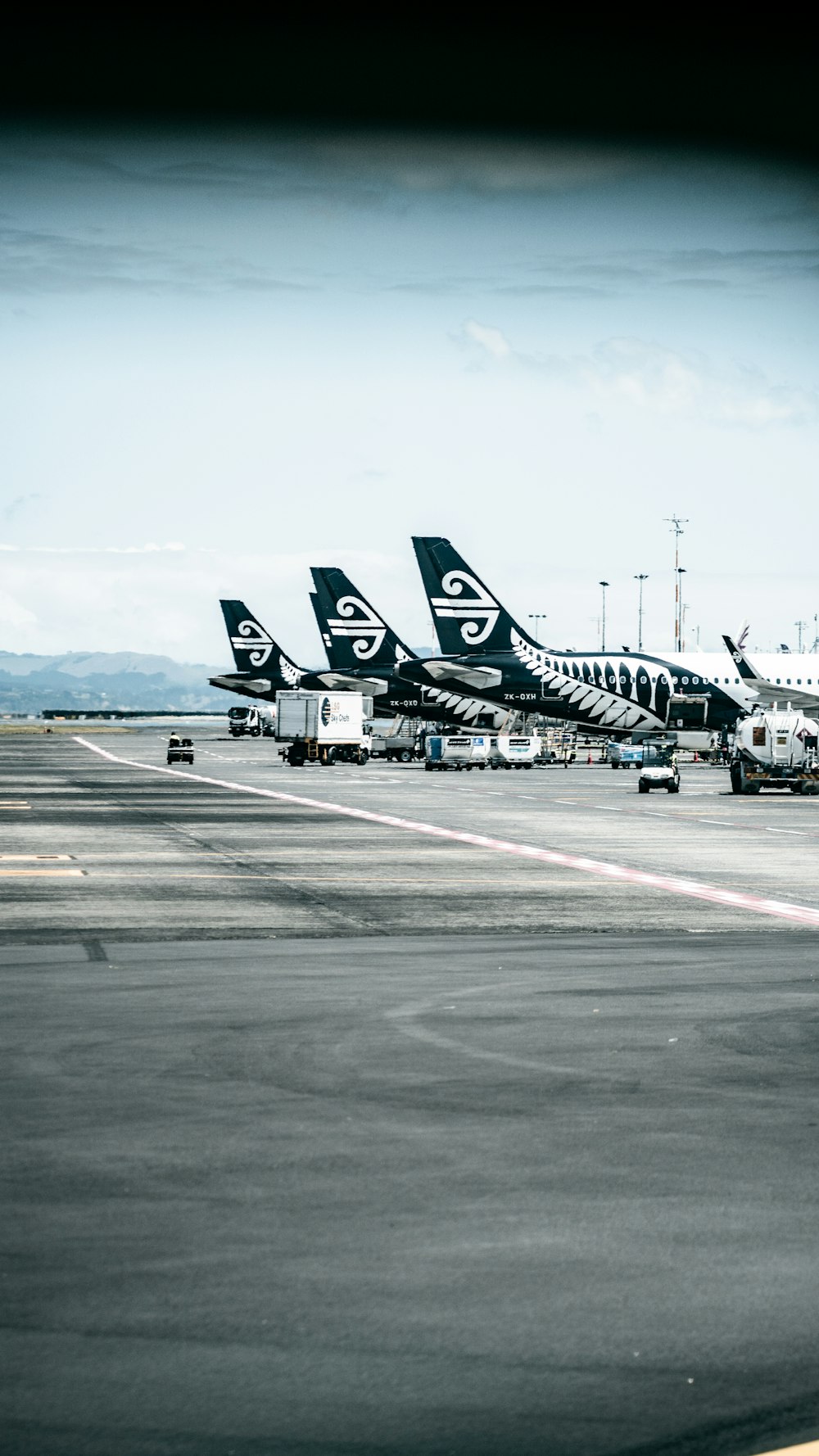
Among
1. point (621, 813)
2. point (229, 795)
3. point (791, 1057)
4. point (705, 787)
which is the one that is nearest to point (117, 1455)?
point (791, 1057)

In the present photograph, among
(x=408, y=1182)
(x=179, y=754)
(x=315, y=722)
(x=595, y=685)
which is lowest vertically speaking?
(x=408, y=1182)

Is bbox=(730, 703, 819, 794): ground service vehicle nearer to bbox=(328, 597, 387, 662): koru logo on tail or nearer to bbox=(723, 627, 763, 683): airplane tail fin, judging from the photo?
bbox=(723, 627, 763, 683): airplane tail fin

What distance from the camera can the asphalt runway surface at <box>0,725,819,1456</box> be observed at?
612 centimetres

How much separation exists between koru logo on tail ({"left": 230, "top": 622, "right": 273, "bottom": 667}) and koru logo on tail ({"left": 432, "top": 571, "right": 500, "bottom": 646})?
196 ft

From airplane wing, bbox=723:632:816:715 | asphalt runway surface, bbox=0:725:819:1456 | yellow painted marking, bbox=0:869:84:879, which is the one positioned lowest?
yellow painted marking, bbox=0:869:84:879

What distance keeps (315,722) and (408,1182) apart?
8051cm

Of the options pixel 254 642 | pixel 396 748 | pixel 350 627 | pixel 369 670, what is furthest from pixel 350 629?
pixel 254 642

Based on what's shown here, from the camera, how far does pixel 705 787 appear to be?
6756 centimetres

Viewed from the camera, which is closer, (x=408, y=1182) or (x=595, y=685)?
(x=408, y=1182)

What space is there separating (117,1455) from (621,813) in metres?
42.1

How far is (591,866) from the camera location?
100ft

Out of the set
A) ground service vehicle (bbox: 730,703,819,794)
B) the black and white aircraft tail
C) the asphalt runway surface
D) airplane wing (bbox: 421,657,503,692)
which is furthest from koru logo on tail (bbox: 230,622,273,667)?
the asphalt runway surface

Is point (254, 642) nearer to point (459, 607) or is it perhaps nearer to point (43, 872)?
point (459, 607)

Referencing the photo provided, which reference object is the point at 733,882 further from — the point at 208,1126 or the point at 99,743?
the point at 99,743
